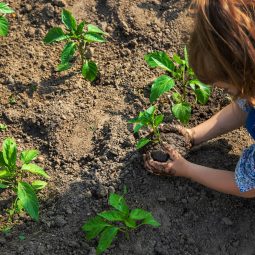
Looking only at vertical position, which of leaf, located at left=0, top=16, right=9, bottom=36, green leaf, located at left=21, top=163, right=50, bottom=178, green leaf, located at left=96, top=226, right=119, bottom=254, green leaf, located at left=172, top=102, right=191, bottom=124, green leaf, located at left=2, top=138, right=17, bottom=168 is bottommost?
green leaf, located at left=96, top=226, right=119, bottom=254

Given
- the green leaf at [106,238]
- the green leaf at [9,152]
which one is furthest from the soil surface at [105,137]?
the green leaf at [9,152]

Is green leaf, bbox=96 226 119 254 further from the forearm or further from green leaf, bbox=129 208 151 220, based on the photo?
the forearm

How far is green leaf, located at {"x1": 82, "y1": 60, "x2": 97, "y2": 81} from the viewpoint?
320 cm

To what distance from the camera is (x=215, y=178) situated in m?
2.76

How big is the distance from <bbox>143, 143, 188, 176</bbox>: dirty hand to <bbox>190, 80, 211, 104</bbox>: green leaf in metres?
0.31

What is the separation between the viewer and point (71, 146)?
3078 mm

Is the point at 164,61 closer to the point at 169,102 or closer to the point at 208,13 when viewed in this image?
the point at 169,102

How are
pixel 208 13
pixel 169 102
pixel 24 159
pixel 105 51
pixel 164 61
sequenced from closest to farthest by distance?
pixel 208 13
pixel 24 159
pixel 164 61
pixel 169 102
pixel 105 51

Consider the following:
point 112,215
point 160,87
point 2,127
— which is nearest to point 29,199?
point 112,215

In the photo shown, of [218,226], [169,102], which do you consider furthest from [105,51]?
[218,226]

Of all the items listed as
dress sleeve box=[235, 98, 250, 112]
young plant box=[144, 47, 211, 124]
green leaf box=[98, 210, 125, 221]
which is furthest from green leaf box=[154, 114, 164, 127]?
green leaf box=[98, 210, 125, 221]

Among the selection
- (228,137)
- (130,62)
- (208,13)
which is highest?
(208,13)

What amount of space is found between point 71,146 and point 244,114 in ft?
2.94

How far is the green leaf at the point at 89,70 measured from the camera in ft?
10.5
